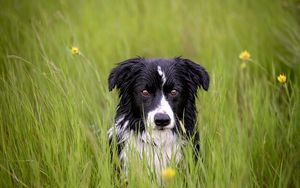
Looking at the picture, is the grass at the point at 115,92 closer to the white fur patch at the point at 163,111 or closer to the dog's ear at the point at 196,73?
the dog's ear at the point at 196,73

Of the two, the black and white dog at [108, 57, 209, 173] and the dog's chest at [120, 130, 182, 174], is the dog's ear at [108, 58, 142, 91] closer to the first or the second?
the black and white dog at [108, 57, 209, 173]

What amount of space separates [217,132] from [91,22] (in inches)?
154

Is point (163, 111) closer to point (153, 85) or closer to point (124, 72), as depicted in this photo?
point (153, 85)

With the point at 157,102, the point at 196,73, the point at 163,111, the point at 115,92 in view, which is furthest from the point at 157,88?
the point at 115,92

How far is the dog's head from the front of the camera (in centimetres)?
416

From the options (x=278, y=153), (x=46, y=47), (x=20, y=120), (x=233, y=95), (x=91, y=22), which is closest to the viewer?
(x=20, y=120)

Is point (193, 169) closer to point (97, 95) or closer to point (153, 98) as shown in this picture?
point (153, 98)

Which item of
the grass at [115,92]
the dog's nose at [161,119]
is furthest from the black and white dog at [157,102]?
the grass at [115,92]

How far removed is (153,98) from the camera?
4199 mm

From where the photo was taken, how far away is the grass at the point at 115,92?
12.1 feet

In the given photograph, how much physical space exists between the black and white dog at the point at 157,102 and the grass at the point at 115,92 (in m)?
0.16

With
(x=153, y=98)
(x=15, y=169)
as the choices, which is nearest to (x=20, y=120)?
(x=15, y=169)

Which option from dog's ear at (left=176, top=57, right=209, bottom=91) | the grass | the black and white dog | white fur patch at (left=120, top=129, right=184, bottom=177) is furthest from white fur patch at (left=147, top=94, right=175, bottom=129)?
dog's ear at (left=176, top=57, right=209, bottom=91)

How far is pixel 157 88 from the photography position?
4242 millimetres
